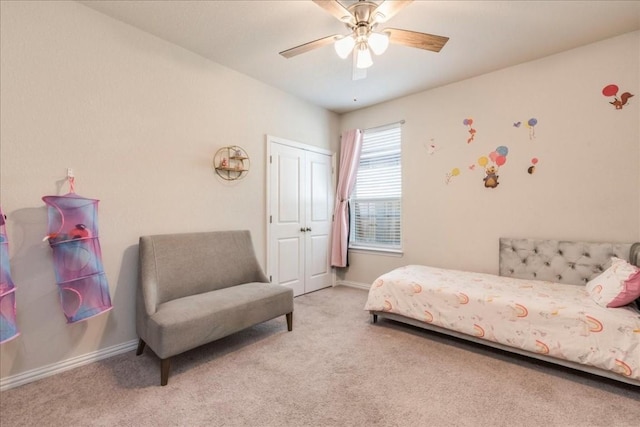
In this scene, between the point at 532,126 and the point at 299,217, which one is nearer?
the point at 532,126

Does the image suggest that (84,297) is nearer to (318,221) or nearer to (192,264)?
(192,264)

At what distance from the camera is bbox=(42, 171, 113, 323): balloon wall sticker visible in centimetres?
201

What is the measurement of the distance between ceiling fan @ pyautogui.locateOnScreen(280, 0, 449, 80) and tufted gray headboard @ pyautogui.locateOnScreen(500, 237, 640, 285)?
86.2 inches

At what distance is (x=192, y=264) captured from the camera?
2.63 meters

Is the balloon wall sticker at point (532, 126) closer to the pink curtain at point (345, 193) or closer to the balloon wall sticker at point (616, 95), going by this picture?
the balloon wall sticker at point (616, 95)

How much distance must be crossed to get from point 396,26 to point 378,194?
2257 mm

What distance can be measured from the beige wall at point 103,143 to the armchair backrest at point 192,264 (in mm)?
198

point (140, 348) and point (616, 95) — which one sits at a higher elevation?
point (616, 95)

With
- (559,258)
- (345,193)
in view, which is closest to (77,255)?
(345,193)

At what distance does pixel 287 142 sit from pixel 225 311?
2.32m

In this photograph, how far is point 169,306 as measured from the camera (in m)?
2.22

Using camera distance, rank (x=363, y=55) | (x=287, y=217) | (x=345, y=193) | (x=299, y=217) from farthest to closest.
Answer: (x=345, y=193) → (x=299, y=217) → (x=287, y=217) → (x=363, y=55)

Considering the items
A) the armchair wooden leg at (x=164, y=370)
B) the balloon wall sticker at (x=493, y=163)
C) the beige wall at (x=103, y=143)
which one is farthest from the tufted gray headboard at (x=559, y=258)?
the armchair wooden leg at (x=164, y=370)

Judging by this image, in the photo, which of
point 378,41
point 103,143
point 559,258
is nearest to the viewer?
point 378,41
